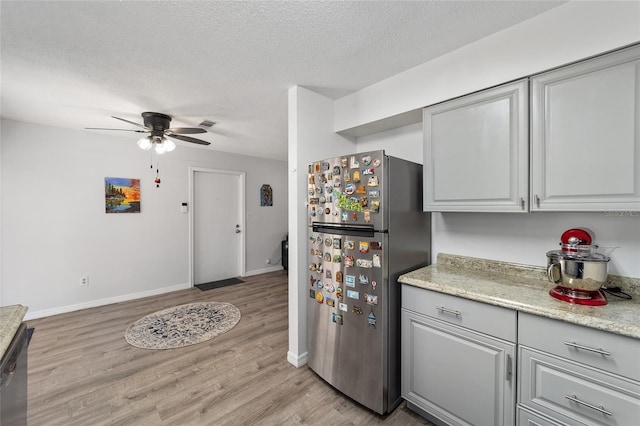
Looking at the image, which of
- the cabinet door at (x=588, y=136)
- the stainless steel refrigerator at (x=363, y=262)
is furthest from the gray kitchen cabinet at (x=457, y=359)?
the cabinet door at (x=588, y=136)

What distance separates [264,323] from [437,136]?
262 centimetres

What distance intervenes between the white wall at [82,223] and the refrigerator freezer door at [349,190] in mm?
3052

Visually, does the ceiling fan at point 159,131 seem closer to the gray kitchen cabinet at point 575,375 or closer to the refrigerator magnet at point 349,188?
the refrigerator magnet at point 349,188

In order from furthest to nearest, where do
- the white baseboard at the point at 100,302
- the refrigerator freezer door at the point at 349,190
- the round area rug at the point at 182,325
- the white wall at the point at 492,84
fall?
1. the white baseboard at the point at 100,302
2. the round area rug at the point at 182,325
3. the refrigerator freezer door at the point at 349,190
4. the white wall at the point at 492,84

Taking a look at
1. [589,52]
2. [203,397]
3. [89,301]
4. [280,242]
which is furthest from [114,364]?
[589,52]

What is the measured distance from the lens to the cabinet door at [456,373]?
135 cm

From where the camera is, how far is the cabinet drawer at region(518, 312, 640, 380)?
3.40 ft

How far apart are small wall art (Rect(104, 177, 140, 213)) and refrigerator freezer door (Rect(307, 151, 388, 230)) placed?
308 cm

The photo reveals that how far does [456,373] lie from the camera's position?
4.92 feet

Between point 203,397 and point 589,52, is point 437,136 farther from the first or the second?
point 203,397

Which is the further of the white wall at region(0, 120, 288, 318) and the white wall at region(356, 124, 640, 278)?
the white wall at region(0, 120, 288, 318)

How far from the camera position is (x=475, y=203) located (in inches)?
66.1

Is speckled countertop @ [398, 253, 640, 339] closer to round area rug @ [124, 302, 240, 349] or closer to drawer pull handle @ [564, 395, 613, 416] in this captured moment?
drawer pull handle @ [564, 395, 613, 416]

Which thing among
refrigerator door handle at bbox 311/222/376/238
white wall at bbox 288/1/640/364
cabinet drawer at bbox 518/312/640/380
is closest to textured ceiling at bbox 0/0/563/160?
white wall at bbox 288/1/640/364
